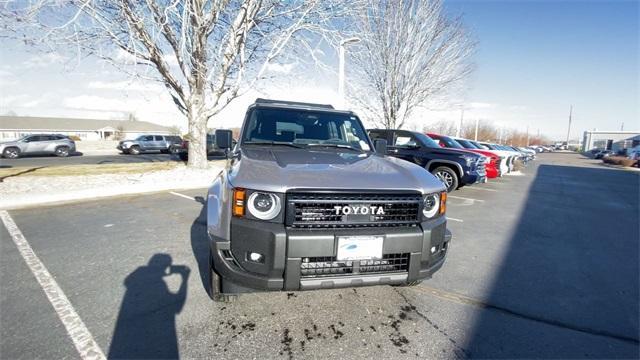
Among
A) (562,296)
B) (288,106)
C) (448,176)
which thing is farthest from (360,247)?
(448,176)

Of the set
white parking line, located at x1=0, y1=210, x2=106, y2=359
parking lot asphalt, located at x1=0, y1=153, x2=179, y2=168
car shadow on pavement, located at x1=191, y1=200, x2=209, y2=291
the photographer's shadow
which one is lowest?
parking lot asphalt, located at x1=0, y1=153, x2=179, y2=168

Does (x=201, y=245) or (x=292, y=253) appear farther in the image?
(x=201, y=245)

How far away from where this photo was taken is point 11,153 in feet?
60.1

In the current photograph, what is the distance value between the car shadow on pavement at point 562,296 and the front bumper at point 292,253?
0.85 metres

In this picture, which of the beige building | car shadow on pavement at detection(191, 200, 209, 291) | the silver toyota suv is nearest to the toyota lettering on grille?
the silver toyota suv

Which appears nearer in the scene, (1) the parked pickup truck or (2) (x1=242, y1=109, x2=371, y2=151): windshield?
(2) (x1=242, y1=109, x2=371, y2=151): windshield

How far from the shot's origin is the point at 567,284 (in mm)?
3307

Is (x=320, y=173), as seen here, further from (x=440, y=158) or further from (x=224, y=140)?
(x=440, y=158)

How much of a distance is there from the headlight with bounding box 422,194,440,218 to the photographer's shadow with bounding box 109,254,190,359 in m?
2.16

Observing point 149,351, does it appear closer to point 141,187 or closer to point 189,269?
point 189,269

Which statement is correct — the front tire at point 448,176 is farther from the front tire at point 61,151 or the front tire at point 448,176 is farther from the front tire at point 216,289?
the front tire at point 61,151

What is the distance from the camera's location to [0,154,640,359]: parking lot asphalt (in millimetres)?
2189

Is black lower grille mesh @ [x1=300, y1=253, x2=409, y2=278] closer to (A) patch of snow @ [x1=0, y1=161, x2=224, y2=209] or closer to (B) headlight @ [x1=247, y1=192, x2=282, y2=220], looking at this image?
(B) headlight @ [x1=247, y1=192, x2=282, y2=220]

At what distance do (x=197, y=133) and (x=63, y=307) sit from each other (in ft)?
29.1
